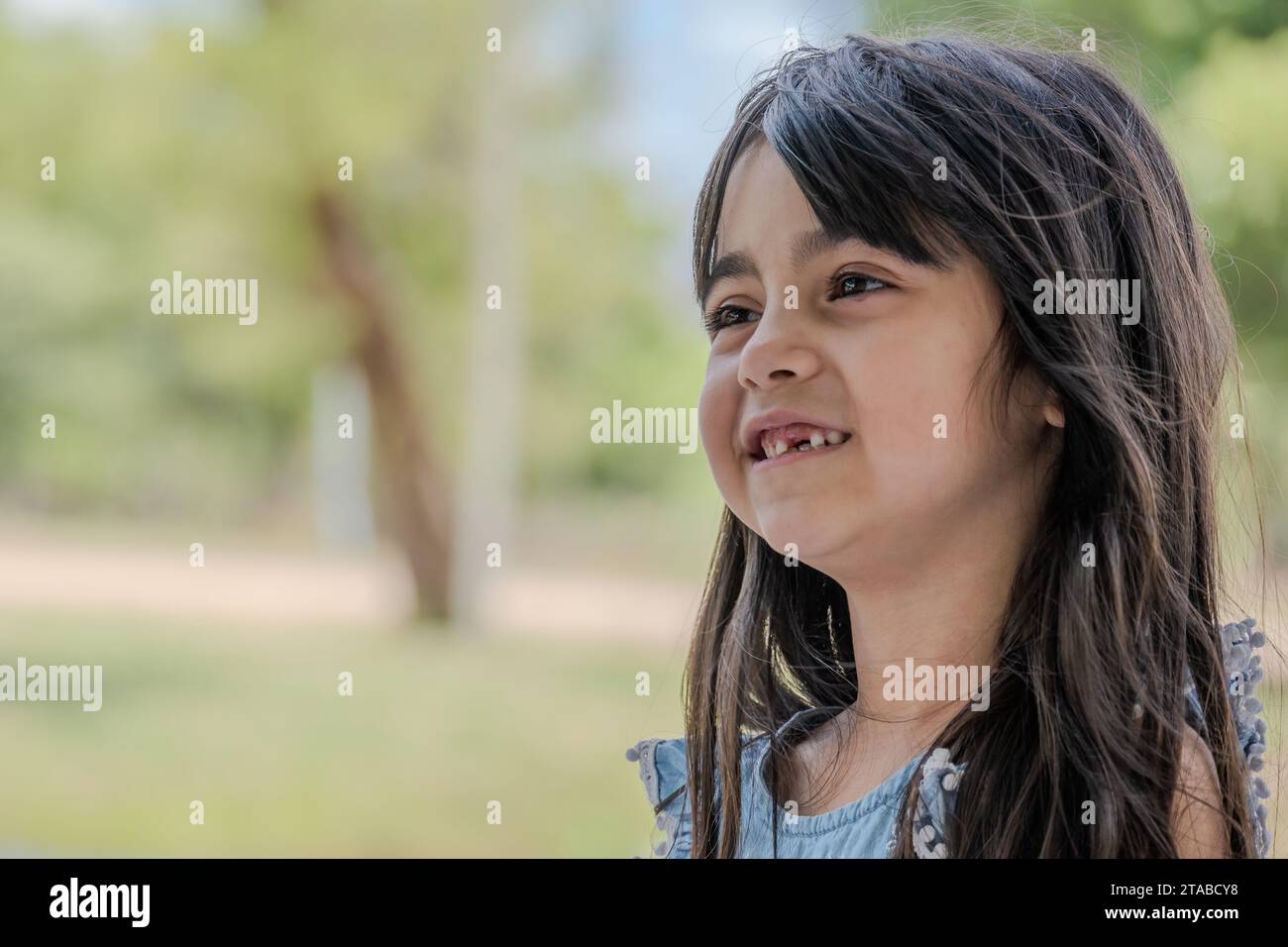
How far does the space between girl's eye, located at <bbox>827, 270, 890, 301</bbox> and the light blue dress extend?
0.24m

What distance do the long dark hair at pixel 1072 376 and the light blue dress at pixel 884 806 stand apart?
1 centimetres

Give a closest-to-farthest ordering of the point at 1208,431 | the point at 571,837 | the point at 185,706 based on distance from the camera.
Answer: the point at 1208,431
the point at 571,837
the point at 185,706

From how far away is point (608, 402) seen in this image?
430 centimetres

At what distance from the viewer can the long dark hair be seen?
625 mm

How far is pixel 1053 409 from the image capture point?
2.24ft

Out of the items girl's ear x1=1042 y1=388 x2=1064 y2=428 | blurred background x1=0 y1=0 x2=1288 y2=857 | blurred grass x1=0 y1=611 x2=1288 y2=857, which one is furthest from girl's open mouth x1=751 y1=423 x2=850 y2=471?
blurred background x1=0 y1=0 x2=1288 y2=857

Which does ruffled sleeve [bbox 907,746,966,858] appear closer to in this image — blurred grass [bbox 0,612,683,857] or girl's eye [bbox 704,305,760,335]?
girl's eye [bbox 704,305,760,335]

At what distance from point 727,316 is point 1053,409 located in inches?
7.7

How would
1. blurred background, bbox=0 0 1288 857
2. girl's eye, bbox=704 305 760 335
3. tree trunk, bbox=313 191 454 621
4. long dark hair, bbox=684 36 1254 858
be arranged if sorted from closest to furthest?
long dark hair, bbox=684 36 1254 858 → girl's eye, bbox=704 305 760 335 → blurred background, bbox=0 0 1288 857 → tree trunk, bbox=313 191 454 621

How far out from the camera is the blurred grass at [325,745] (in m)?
3.31

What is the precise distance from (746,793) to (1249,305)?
77.0 inches

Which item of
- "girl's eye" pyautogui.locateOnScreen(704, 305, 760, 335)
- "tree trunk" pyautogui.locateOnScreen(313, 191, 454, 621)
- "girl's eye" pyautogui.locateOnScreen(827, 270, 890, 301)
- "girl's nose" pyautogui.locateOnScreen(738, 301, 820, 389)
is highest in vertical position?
"tree trunk" pyautogui.locateOnScreen(313, 191, 454, 621)
